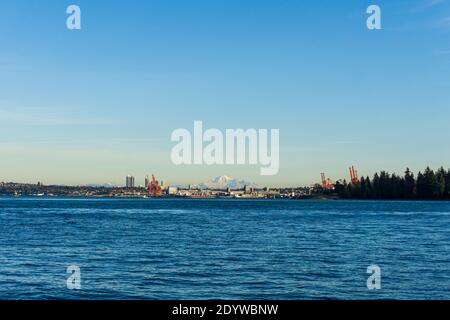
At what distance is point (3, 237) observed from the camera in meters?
60.5

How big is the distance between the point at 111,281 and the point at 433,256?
25.6 metres

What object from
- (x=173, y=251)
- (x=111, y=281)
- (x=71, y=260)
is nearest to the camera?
(x=111, y=281)

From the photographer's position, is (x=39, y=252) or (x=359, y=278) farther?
(x=39, y=252)

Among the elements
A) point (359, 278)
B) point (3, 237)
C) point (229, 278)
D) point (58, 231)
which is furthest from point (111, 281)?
point (58, 231)

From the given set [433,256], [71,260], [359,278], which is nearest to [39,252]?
[71,260]

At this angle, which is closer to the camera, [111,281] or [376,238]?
[111,281]

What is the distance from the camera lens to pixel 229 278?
3241 cm

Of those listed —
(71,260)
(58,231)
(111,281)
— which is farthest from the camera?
(58,231)

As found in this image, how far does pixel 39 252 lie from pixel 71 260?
5762mm
